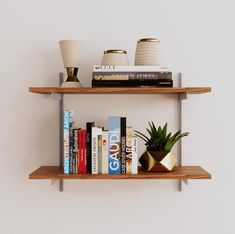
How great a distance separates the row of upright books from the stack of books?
0.13 meters

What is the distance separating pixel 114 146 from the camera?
1410 mm

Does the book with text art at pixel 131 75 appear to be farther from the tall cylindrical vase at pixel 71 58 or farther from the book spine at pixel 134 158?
the book spine at pixel 134 158

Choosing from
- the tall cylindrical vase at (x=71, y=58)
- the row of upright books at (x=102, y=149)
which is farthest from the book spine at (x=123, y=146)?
the tall cylindrical vase at (x=71, y=58)

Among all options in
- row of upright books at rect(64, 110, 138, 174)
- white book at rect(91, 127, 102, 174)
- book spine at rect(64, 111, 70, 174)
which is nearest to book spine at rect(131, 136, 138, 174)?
row of upright books at rect(64, 110, 138, 174)

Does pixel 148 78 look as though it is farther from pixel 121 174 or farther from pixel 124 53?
pixel 121 174

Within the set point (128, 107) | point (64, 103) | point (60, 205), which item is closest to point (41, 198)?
point (60, 205)

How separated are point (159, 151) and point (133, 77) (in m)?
0.28

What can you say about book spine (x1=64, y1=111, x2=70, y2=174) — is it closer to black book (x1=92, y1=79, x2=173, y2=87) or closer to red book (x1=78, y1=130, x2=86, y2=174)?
red book (x1=78, y1=130, x2=86, y2=174)

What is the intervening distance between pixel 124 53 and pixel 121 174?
441 millimetres

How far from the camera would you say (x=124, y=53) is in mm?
1460

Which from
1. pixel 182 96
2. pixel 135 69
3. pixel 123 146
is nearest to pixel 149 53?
pixel 135 69

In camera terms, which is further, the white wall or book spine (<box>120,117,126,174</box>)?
the white wall

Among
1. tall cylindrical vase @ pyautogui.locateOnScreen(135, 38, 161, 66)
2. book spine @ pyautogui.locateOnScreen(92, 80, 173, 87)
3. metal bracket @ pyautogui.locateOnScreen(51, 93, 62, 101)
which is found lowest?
metal bracket @ pyautogui.locateOnScreen(51, 93, 62, 101)

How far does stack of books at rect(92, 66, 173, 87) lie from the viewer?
1.40 meters
